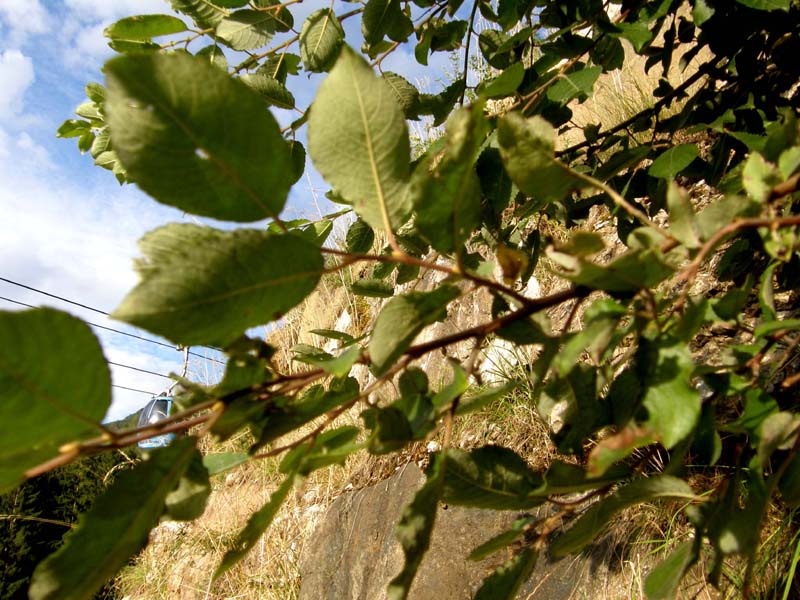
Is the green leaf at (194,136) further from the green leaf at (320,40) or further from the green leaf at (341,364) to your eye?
the green leaf at (320,40)

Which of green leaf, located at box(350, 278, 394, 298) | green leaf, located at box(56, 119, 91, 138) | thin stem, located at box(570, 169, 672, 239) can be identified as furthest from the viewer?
green leaf, located at box(56, 119, 91, 138)

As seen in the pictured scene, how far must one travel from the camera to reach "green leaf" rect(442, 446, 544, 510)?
0.39 meters

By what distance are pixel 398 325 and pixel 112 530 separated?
0.56 ft

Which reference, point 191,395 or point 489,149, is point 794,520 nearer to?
point 489,149

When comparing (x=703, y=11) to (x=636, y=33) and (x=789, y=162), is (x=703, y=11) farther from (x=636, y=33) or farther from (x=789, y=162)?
(x=789, y=162)

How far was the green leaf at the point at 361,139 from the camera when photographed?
319mm

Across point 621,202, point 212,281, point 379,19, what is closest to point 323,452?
point 212,281

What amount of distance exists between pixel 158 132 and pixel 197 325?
0.10m

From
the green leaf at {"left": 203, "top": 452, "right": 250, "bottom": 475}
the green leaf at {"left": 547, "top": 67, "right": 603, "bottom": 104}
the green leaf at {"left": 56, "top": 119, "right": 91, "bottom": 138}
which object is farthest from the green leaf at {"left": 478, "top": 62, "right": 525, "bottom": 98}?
the green leaf at {"left": 56, "top": 119, "right": 91, "bottom": 138}

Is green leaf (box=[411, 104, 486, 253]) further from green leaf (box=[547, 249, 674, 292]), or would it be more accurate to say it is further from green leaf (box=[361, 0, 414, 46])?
green leaf (box=[361, 0, 414, 46])

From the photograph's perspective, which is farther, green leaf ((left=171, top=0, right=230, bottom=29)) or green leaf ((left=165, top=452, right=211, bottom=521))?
green leaf ((left=171, top=0, right=230, bottom=29))

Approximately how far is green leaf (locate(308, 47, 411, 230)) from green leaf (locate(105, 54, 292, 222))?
0.03 m

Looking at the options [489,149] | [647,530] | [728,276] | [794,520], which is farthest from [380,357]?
[647,530]

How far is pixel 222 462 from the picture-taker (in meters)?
0.41
